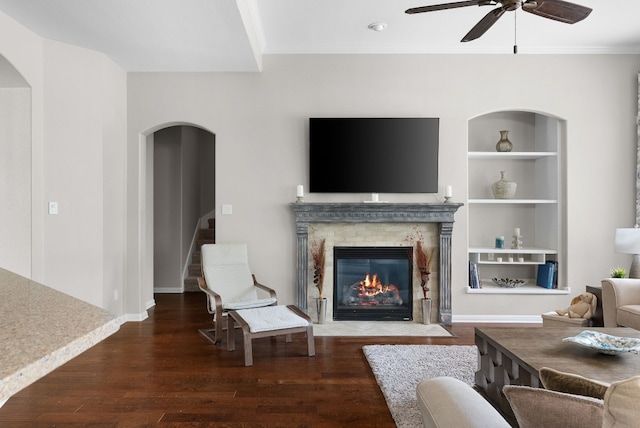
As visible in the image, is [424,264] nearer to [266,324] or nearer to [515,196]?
[515,196]

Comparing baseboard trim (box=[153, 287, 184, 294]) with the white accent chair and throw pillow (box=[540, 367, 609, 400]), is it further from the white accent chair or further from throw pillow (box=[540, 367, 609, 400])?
throw pillow (box=[540, 367, 609, 400])

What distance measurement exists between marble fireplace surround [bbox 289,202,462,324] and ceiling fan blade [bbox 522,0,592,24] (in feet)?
7.30

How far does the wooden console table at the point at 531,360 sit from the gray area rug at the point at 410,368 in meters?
0.38

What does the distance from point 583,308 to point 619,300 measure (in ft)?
0.89

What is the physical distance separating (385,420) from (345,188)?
8.99 ft

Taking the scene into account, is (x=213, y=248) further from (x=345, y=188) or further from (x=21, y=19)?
(x=21, y=19)

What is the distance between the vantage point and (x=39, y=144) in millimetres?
3957

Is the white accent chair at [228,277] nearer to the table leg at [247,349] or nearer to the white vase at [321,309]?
the white vase at [321,309]

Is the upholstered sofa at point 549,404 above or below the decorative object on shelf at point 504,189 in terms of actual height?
below

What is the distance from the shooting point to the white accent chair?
432 centimetres

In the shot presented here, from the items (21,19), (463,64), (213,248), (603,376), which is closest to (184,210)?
(213,248)

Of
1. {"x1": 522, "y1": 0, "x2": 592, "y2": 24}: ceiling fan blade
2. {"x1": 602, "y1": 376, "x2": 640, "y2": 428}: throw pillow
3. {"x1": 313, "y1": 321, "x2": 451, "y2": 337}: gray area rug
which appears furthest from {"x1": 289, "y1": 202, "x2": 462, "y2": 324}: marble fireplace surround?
{"x1": 602, "y1": 376, "x2": 640, "y2": 428}: throw pillow

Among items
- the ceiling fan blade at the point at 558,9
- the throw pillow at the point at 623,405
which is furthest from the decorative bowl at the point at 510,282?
the throw pillow at the point at 623,405

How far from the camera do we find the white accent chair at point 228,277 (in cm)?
432
